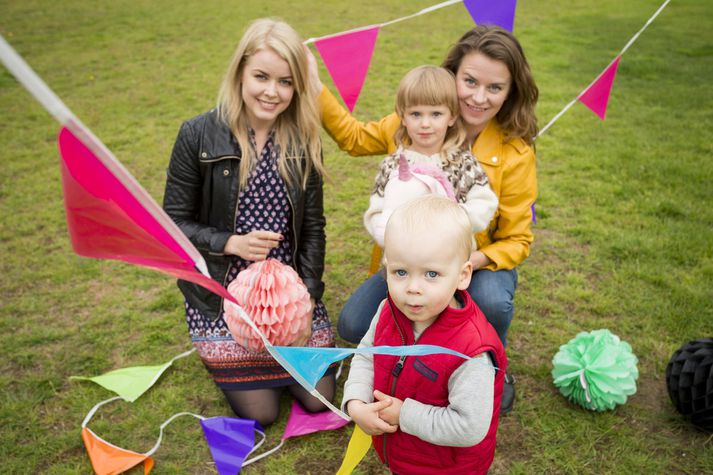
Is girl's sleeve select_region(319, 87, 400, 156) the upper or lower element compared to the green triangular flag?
upper

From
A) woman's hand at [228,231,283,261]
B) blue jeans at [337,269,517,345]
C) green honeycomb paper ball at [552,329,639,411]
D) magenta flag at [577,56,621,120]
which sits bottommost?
green honeycomb paper ball at [552,329,639,411]

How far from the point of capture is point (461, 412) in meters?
1.60

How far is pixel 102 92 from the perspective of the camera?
6980mm

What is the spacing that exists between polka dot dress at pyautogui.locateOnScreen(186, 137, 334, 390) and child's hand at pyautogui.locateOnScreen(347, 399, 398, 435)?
965 mm

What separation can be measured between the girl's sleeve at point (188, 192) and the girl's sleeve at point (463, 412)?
129cm

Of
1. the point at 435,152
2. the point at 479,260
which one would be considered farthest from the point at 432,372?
the point at 435,152

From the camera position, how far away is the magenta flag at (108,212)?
131 cm

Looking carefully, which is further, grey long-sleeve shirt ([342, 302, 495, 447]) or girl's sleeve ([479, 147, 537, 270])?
girl's sleeve ([479, 147, 537, 270])

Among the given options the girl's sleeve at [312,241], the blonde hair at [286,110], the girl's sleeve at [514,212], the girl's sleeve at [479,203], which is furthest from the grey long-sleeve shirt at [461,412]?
the blonde hair at [286,110]

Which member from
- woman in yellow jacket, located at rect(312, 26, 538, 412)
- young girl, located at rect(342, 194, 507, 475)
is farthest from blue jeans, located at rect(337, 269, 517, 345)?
young girl, located at rect(342, 194, 507, 475)

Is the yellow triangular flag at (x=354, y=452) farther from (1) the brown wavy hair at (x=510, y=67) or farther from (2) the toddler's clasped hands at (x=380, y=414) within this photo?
(1) the brown wavy hair at (x=510, y=67)

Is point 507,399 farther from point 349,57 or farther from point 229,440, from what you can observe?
point 349,57

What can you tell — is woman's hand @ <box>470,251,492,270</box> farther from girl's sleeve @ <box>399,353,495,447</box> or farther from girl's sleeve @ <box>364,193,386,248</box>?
girl's sleeve @ <box>399,353,495,447</box>

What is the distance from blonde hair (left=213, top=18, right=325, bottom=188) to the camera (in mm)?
2418
